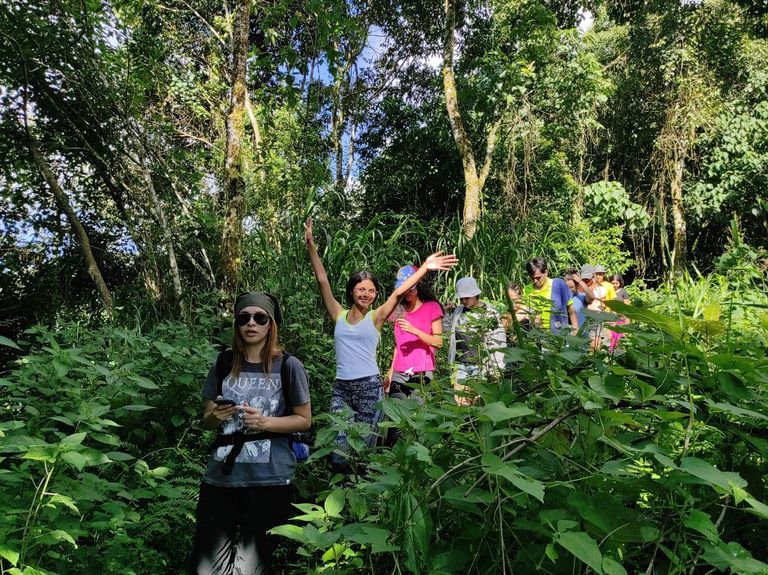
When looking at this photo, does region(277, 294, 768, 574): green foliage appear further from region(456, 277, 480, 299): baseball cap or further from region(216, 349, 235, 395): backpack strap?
region(456, 277, 480, 299): baseball cap

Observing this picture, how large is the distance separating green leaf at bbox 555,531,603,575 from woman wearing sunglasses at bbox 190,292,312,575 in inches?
65.9

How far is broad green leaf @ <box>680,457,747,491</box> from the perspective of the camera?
100cm

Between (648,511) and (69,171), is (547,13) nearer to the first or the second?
(69,171)

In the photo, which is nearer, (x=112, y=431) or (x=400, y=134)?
(x=112, y=431)

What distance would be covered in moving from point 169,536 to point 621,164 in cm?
1665

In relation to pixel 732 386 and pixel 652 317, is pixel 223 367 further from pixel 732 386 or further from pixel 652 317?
pixel 732 386

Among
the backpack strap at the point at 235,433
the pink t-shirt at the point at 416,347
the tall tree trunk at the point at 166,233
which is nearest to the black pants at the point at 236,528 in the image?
the backpack strap at the point at 235,433

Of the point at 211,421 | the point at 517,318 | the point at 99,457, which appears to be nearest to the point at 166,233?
the point at 211,421

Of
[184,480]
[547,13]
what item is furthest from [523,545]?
[547,13]

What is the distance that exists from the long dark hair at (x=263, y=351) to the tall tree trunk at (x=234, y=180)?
341 centimetres

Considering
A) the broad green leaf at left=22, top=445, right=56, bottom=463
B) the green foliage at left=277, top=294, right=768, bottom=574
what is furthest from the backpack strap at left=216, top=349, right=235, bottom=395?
the green foliage at left=277, top=294, right=768, bottom=574

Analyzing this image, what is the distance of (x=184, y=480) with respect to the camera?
10.2 ft

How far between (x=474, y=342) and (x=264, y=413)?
116cm

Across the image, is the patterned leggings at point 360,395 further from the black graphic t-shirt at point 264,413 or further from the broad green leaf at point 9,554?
the broad green leaf at point 9,554
